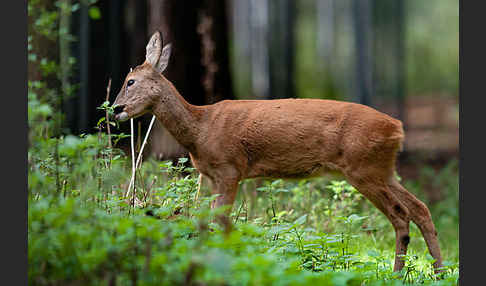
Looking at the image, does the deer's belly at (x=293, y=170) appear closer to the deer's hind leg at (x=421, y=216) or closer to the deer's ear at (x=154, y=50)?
the deer's hind leg at (x=421, y=216)

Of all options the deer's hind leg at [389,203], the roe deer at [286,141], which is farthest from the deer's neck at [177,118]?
the deer's hind leg at [389,203]

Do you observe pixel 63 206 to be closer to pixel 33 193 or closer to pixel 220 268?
pixel 33 193

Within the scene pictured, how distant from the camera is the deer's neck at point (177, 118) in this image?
522cm

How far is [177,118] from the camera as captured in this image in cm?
528

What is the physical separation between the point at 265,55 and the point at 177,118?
1641 centimetres

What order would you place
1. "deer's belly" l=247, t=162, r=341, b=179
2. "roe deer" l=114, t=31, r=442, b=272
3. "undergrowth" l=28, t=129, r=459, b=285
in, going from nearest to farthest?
"undergrowth" l=28, t=129, r=459, b=285 < "roe deer" l=114, t=31, r=442, b=272 < "deer's belly" l=247, t=162, r=341, b=179

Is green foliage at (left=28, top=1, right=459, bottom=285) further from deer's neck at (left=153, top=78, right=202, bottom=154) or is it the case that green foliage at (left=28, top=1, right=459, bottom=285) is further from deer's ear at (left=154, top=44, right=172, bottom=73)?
deer's ear at (left=154, top=44, right=172, bottom=73)

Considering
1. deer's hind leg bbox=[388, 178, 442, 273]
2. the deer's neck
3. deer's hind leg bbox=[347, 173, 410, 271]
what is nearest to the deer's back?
the deer's neck

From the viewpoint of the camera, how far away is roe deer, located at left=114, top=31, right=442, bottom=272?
5.11m

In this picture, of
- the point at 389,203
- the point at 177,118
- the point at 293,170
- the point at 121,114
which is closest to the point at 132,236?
the point at 121,114

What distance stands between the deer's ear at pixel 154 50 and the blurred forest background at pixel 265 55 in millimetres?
555

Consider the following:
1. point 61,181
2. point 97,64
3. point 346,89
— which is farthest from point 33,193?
point 346,89

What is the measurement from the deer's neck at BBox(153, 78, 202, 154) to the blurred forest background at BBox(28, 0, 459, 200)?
507mm

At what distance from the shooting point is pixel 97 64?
6633 millimetres
